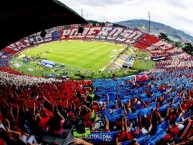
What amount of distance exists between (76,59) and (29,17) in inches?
1651

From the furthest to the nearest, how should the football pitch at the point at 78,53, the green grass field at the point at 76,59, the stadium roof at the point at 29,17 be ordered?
the football pitch at the point at 78,53 → the green grass field at the point at 76,59 → the stadium roof at the point at 29,17

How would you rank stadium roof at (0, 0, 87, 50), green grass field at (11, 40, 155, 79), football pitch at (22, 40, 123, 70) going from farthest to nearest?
1. football pitch at (22, 40, 123, 70)
2. green grass field at (11, 40, 155, 79)
3. stadium roof at (0, 0, 87, 50)

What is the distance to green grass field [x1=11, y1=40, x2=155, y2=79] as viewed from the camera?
49494 millimetres

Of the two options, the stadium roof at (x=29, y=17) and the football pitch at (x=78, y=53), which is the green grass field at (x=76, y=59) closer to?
the football pitch at (x=78, y=53)

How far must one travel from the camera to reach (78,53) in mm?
64625

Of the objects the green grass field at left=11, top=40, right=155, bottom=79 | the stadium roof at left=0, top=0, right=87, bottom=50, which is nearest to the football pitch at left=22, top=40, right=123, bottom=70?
the green grass field at left=11, top=40, right=155, bottom=79

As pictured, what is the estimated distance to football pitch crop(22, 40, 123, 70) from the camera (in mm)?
55653

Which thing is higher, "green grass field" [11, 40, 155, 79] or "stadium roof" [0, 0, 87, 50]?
"stadium roof" [0, 0, 87, 50]

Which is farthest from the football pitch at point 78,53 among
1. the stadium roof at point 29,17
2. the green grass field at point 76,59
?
the stadium roof at point 29,17

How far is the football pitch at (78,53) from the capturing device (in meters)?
55.7

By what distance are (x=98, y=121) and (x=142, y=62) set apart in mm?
48404

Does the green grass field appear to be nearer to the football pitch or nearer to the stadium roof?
the football pitch

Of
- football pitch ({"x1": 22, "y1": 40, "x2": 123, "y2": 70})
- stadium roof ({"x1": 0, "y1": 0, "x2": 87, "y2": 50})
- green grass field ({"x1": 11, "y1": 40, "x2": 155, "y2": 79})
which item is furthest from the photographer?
football pitch ({"x1": 22, "y1": 40, "x2": 123, "y2": 70})

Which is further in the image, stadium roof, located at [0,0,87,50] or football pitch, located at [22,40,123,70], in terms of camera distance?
football pitch, located at [22,40,123,70]
